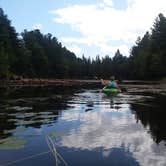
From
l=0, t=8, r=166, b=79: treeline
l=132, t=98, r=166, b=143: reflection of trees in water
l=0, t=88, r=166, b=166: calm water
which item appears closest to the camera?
l=0, t=88, r=166, b=166: calm water

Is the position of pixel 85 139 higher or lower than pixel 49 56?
lower

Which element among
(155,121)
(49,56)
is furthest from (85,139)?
(49,56)

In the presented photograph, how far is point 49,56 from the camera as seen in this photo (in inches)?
5059

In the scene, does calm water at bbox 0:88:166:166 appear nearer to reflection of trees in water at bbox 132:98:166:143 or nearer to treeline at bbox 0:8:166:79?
reflection of trees in water at bbox 132:98:166:143

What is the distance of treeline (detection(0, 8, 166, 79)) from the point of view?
7938 cm

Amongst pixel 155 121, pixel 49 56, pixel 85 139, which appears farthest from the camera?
pixel 49 56

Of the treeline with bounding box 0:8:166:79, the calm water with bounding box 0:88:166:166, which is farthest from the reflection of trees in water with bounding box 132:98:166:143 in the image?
the treeline with bounding box 0:8:166:79

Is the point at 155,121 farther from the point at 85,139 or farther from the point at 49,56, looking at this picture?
the point at 49,56

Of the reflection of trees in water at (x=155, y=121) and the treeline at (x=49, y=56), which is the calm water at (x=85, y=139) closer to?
the reflection of trees in water at (x=155, y=121)

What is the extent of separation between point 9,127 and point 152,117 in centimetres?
820

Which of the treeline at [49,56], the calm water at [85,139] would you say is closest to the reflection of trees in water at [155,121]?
the calm water at [85,139]

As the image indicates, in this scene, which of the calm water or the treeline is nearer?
the calm water

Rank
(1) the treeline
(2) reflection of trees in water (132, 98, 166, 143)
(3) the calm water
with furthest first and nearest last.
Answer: (1) the treeline → (2) reflection of trees in water (132, 98, 166, 143) → (3) the calm water

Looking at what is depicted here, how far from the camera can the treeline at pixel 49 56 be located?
260 ft
